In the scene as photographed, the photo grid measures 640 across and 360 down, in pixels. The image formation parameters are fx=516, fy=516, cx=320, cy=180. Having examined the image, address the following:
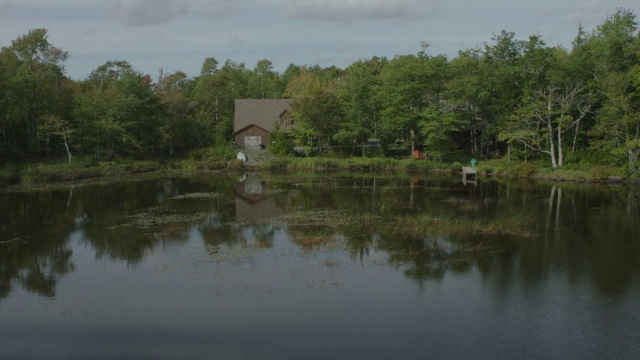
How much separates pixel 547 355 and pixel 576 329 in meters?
1.42

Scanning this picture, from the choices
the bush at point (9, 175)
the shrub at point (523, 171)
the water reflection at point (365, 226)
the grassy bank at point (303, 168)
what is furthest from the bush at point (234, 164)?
the shrub at point (523, 171)

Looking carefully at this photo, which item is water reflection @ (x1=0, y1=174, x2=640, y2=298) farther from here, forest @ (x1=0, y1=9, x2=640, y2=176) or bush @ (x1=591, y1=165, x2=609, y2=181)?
forest @ (x1=0, y1=9, x2=640, y2=176)

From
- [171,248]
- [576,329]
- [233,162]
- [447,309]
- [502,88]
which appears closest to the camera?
[576,329]

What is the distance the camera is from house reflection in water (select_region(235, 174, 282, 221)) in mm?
22500

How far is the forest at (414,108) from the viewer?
35531 millimetres

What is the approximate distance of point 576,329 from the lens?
1041 cm

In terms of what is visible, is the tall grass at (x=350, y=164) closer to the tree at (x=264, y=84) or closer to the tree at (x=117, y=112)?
the tree at (x=117, y=112)

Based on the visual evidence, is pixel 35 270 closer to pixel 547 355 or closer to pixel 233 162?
pixel 547 355

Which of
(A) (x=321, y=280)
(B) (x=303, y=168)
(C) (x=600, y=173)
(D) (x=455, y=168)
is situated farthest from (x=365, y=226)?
(B) (x=303, y=168)

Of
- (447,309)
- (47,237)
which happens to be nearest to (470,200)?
(447,309)

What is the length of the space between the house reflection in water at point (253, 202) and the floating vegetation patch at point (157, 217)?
191 centimetres

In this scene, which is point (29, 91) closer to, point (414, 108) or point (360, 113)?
point (360, 113)

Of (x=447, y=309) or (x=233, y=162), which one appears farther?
(x=233, y=162)

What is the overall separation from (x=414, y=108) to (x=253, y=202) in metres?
23.2
